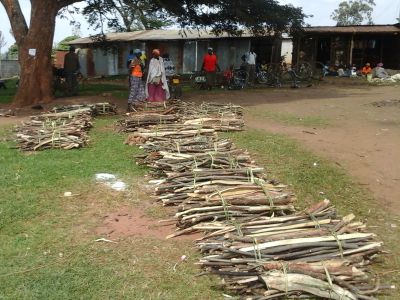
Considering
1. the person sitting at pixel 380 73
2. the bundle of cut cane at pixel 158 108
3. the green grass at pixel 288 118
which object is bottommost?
the green grass at pixel 288 118

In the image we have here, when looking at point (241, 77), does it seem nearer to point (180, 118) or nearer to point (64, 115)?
point (180, 118)

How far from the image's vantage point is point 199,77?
18797 mm

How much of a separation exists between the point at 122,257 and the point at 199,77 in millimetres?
15075

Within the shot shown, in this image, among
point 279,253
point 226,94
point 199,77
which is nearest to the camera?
point 279,253

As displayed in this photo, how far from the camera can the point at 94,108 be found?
1198 centimetres

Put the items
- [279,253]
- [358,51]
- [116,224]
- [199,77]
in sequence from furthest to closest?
[358,51] → [199,77] → [116,224] → [279,253]

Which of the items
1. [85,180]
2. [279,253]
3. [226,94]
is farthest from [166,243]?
[226,94]

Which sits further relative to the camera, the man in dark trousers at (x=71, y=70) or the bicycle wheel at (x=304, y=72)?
the bicycle wheel at (x=304, y=72)

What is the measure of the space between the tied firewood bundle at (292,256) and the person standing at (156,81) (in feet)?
28.0

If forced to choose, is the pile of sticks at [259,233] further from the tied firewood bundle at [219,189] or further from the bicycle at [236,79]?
the bicycle at [236,79]

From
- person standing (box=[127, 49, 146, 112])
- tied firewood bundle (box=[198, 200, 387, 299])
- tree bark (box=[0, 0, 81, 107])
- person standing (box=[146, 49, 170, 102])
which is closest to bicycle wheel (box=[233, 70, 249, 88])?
person standing (box=[146, 49, 170, 102])

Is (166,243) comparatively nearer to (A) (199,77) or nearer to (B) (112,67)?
(A) (199,77)

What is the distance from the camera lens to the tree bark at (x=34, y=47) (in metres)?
14.1

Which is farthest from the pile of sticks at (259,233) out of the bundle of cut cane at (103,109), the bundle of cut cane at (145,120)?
the bundle of cut cane at (103,109)
